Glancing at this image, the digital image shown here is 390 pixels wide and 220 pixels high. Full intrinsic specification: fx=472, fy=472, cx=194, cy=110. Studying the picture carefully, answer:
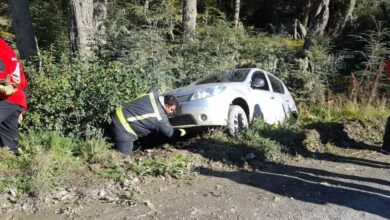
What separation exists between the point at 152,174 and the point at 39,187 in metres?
1.42

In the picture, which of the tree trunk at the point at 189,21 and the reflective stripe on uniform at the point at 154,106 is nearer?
the reflective stripe on uniform at the point at 154,106

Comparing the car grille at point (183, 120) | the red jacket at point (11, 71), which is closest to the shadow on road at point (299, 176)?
the car grille at point (183, 120)

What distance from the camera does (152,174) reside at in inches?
233

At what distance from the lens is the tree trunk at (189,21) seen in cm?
1365

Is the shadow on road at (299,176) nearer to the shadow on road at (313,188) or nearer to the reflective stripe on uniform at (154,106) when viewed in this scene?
the shadow on road at (313,188)

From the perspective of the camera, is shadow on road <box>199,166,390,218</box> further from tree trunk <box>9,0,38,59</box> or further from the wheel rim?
tree trunk <box>9,0,38,59</box>

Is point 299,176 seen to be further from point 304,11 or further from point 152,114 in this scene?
point 304,11

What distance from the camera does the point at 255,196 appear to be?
18.2 feet

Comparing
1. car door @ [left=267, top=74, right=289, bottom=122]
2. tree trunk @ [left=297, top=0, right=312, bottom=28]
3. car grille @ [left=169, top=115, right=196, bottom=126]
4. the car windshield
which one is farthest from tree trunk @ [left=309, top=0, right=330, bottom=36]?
tree trunk @ [left=297, top=0, right=312, bottom=28]

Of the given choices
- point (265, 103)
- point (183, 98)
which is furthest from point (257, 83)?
point (183, 98)

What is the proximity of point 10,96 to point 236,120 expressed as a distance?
3841 millimetres

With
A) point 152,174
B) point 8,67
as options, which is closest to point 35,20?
point 8,67

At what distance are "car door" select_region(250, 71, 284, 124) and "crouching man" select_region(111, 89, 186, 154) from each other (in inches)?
90.2

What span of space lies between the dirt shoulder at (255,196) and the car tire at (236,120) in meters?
1.20
